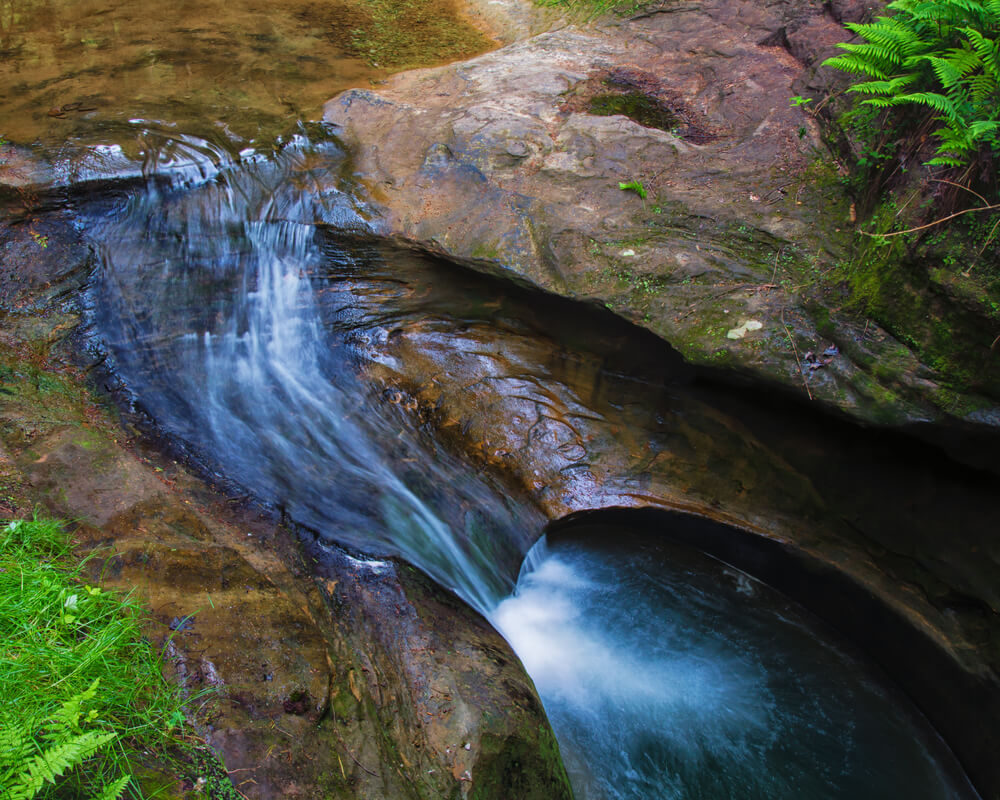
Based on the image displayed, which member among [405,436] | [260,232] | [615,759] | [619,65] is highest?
[619,65]

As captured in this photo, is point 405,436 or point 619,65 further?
point 619,65

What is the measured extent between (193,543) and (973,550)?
4.94 metres

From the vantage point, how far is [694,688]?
4465mm

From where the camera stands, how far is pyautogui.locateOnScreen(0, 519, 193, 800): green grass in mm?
2162

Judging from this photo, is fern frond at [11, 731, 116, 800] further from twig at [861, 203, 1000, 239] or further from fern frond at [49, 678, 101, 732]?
twig at [861, 203, 1000, 239]

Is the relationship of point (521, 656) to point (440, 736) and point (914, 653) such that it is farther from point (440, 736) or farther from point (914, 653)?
point (914, 653)

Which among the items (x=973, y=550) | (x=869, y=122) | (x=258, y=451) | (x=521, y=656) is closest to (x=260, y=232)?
(x=258, y=451)

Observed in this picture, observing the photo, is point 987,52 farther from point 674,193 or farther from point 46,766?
point 46,766

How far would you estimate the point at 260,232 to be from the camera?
550 cm

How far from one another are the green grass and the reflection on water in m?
2.40

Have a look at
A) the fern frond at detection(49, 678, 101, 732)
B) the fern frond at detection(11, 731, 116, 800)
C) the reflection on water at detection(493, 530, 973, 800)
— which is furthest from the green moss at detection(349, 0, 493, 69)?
the fern frond at detection(11, 731, 116, 800)

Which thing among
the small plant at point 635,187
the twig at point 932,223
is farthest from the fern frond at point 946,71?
the small plant at point 635,187

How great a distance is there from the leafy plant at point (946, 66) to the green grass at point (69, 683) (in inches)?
190

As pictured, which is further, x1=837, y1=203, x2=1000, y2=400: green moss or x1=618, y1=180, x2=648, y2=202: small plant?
x1=618, y1=180, x2=648, y2=202: small plant
